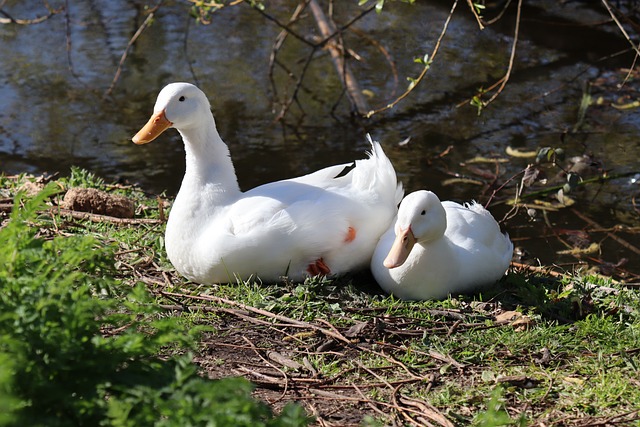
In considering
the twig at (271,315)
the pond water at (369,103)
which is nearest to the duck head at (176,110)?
the twig at (271,315)

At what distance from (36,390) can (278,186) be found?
100 inches

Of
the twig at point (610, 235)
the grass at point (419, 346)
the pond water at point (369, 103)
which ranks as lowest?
the twig at point (610, 235)

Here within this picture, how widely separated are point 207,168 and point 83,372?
8.01 feet

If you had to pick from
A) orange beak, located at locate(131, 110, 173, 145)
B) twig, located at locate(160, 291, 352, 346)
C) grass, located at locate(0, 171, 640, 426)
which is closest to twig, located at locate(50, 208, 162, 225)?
grass, located at locate(0, 171, 640, 426)

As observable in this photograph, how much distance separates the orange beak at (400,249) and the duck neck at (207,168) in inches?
38.3

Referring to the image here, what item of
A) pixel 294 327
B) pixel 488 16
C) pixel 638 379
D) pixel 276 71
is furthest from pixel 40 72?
pixel 638 379

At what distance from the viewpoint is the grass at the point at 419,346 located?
348cm

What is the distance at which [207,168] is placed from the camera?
4848mm

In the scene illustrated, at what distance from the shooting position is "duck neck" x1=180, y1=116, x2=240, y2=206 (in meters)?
4.80

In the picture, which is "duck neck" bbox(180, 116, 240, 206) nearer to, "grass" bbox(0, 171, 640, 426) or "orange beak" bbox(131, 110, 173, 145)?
"orange beak" bbox(131, 110, 173, 145)

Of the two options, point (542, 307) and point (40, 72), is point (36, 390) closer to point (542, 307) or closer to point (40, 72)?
point (542, 307)

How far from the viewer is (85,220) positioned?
5578 mm

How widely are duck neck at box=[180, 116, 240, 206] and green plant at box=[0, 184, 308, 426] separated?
81.3 inches

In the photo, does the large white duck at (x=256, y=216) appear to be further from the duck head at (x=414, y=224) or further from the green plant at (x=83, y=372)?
the green plant at (x=83, y=372)
